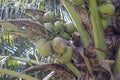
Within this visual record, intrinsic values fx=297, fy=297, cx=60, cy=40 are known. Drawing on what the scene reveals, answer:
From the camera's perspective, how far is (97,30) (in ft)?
6.50

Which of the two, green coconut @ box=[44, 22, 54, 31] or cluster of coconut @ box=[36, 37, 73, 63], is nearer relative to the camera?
cluster of coconut @ box=[36, 37, 73, 63]

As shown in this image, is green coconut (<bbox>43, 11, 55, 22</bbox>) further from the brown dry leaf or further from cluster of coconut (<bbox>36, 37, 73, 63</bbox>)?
cluster of coconut (<bbox>36, 37, 73, 63</bbox>)

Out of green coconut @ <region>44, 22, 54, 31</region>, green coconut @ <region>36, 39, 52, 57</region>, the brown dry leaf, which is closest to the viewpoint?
green coconut @ <region>36, 39, 52, 57</region>

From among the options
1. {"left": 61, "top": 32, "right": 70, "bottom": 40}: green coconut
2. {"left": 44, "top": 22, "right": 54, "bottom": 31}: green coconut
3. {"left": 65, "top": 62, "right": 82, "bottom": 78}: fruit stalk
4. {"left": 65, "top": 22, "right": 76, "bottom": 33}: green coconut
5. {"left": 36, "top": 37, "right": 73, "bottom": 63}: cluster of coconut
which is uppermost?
{"left": 44, "top": 22, "right": 54, "bottom": 31}: green coconut

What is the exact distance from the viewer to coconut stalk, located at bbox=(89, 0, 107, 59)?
6.36ft

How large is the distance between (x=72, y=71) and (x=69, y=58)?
13 cm

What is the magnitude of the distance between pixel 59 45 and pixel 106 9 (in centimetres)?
39

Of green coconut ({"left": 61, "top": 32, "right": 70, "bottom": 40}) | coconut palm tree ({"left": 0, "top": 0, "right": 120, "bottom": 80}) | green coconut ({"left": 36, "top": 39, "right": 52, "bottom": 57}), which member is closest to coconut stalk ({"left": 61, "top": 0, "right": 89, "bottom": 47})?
coconut palm tree ({"left": 0, "top": 0, "right": 120, "bottom": 80})

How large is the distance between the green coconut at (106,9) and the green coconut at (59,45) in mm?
333

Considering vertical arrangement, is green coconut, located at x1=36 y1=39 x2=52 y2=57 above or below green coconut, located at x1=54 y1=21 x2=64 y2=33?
below

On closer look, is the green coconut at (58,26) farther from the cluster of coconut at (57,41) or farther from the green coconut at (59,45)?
the green coconut at (59,45)

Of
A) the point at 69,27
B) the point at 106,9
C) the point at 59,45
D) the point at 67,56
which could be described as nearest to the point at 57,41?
the point at 59,45

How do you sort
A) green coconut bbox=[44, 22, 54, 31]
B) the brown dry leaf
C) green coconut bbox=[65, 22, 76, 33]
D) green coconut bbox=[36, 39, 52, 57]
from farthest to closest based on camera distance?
the brown dry leaf < green coconut bbox=[65, 22, 76, 33] < green coconut bbox=[44, 22, 54, 31] < green coconut bbox=[36, 39, 52, 57]

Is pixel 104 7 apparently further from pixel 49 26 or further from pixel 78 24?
pixel 49 26
